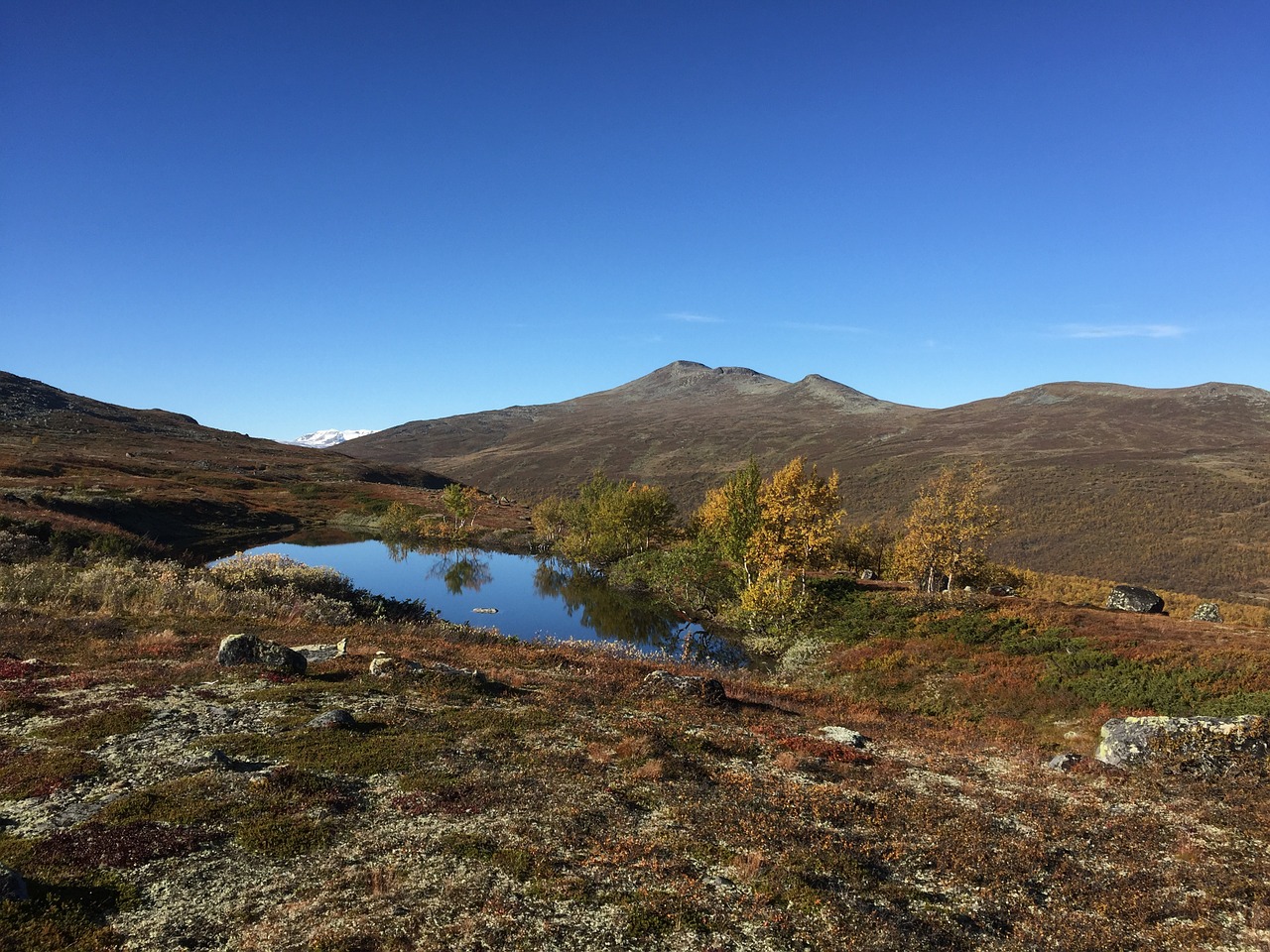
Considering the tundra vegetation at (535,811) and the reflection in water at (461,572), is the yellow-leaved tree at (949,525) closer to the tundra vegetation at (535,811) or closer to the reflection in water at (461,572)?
the tundra vegetation at (535,811)

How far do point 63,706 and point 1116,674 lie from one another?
41.8 meters

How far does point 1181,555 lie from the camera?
87.1 meters

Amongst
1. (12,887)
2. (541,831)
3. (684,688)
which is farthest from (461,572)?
(12,887)

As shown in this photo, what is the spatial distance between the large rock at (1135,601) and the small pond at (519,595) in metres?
30.0

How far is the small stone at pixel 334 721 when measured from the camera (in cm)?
1477

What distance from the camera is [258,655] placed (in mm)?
19688

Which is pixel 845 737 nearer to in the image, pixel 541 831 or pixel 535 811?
pixel 535 811

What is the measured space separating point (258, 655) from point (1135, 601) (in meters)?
58.9

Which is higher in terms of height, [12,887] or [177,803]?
[12,887]

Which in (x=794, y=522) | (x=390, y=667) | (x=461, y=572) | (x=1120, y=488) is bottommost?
(x=461, y=572)

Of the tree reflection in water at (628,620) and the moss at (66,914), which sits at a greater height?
the moss at (66,914)

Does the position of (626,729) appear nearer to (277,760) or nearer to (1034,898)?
(277,760)

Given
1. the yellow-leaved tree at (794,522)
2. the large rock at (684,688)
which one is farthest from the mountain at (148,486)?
the yellow-leaved tree at (794,522)

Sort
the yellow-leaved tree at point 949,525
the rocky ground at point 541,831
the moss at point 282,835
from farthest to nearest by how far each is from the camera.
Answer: the yellow-leaved tree at point 949,525, the moss at point 282,835, the rocky ground at point 541,831
